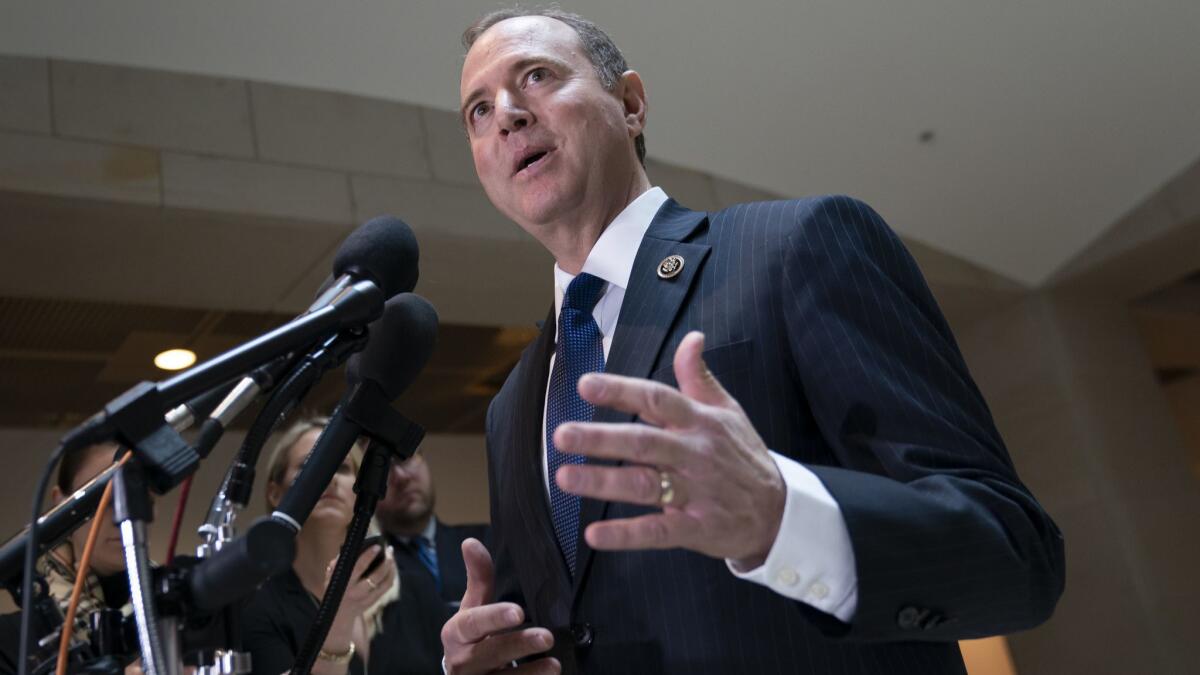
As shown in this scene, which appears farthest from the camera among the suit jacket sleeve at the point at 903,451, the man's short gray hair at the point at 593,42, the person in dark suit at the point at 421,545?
the person in dark suit at the point at 421,545

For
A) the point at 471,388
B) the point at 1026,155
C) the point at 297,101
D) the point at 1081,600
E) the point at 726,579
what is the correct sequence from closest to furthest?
the point at 726,579, the point at 297,101, the point at 1026,155, the point at 1081,600, the point at 471,388

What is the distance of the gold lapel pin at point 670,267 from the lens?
120cm

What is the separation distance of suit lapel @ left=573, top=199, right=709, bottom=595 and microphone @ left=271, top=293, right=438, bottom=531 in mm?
192

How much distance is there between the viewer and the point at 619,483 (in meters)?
0.72

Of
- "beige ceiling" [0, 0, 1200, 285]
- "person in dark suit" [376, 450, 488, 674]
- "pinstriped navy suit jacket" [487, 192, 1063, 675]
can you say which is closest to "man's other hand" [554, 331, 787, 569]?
"pinstriped navy suit jacket" [487, 192, 1063, 675]

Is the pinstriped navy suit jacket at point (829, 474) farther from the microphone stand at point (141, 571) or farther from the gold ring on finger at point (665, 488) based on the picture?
the microphone stand at point (141, 571)

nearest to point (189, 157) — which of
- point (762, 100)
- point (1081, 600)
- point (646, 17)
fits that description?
point (646, 17)

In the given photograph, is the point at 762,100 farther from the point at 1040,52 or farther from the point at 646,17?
the point at 1040,52

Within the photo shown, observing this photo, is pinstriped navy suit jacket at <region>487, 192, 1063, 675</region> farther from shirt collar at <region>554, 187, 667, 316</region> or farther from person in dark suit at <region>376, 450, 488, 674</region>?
person in dark suit at <region>376, 450, 488, 674</region>

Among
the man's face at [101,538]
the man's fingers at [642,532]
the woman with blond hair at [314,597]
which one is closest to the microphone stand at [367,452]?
the man's fingers at [642,532]

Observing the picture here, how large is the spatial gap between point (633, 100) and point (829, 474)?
33.5 inches

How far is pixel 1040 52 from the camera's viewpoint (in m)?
4.20

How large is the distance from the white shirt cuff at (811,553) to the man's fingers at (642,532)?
3.8 inches

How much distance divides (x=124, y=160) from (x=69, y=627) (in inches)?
129
